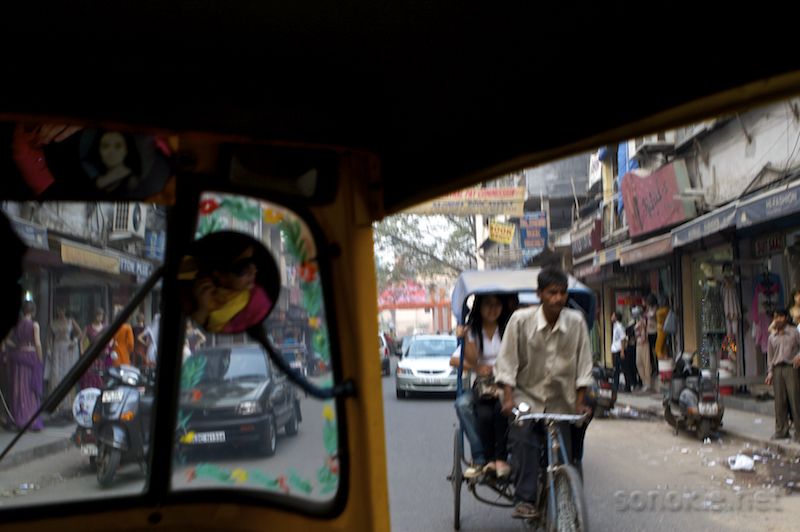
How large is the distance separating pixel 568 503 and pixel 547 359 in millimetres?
876

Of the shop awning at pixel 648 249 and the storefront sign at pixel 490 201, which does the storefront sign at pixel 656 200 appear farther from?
the storefront sign at pixel 490 201

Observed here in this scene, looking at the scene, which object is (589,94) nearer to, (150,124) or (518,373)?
(150,124)

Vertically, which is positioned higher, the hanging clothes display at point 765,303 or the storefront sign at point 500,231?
the storefront sign at point 500,231

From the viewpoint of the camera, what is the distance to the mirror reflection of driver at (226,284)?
7.84ft

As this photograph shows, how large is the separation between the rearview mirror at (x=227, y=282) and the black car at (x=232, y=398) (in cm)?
12

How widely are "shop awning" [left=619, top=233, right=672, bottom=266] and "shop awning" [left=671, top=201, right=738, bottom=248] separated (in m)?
0.75

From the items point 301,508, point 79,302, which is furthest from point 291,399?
point 79,302

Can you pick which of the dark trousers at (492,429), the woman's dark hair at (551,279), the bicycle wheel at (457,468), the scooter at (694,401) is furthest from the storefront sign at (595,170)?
the woman's dark hair at (551,279)

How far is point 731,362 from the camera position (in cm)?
1533

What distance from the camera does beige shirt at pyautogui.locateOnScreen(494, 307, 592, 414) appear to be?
202 inches

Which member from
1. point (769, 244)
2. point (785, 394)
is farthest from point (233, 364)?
point (769, 244)

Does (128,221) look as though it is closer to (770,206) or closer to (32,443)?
(32,443)

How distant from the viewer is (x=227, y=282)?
2.40m

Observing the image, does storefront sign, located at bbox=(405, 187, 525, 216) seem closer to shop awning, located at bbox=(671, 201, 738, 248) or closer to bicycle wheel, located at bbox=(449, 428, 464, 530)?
shop awning, located at bbox=(671, 201, 738, 248)
